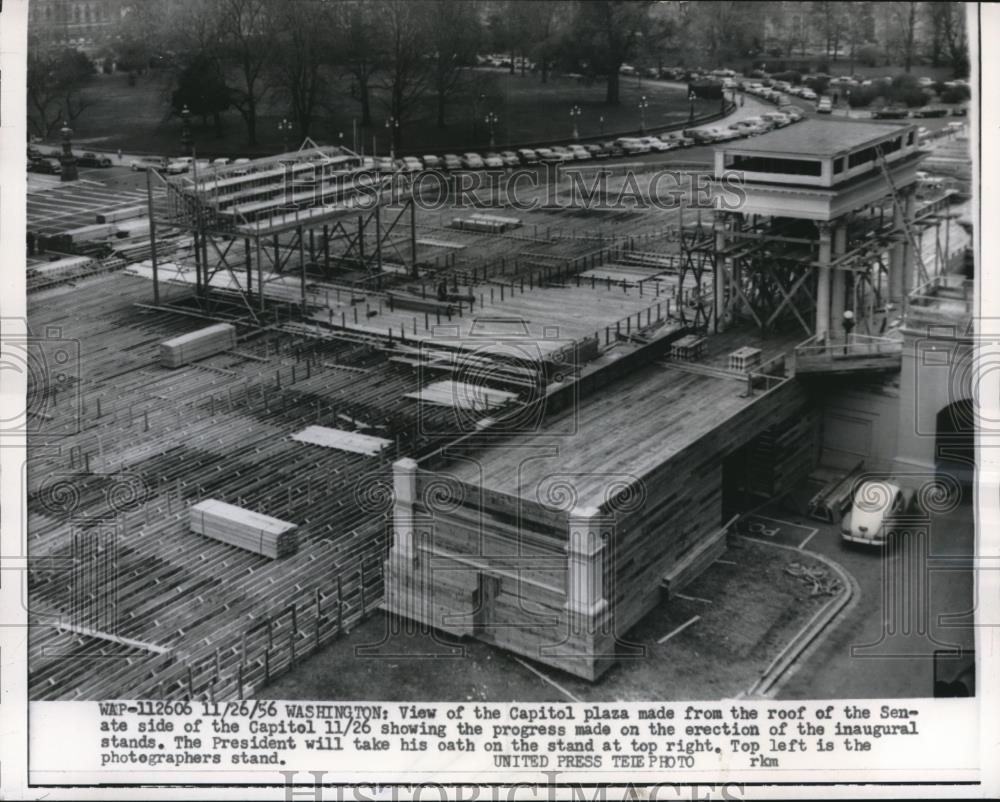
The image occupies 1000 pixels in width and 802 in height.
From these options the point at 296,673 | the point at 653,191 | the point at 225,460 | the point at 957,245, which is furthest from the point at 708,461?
the point at 653,191

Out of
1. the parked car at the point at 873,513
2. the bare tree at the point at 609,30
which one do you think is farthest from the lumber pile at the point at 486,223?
the parked car at the point at 873,513

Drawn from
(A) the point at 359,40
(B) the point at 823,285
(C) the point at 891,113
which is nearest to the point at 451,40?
(A) the point at 359,40

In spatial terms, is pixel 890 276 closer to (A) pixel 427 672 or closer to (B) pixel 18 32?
(A) pixel 427 672

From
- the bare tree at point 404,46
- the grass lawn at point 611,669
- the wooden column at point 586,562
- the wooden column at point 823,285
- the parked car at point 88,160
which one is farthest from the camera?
the bare tree at point 404,46

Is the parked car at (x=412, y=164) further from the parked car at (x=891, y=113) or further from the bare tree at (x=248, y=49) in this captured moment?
the parked car at (x=891, y=113)

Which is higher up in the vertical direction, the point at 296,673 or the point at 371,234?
the point at 371,234
